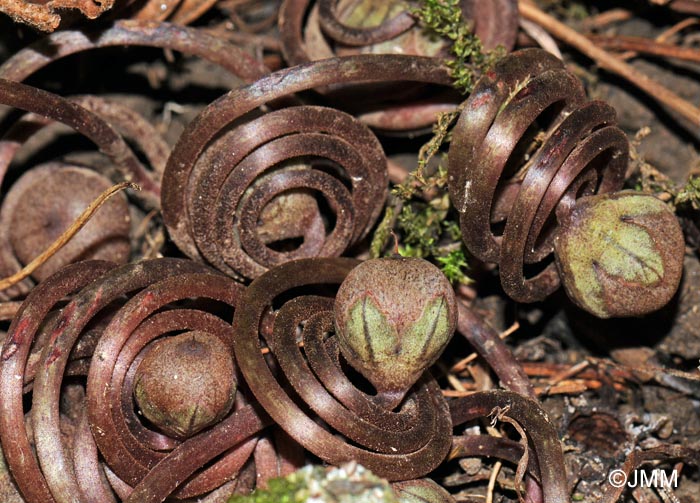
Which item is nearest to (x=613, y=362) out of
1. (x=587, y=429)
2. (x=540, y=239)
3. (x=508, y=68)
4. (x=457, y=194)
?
(x=587, y=429)

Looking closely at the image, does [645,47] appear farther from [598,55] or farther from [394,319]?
[394,319]

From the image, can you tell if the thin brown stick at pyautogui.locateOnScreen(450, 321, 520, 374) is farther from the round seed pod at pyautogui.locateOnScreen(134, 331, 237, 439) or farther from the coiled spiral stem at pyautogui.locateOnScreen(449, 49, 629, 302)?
the round seed pod at pyautogui.locateOnScreen(134, 331, 237, 439)

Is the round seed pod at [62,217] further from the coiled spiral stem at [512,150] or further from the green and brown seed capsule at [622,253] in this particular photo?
the green and brown seed capsule at [622,253]

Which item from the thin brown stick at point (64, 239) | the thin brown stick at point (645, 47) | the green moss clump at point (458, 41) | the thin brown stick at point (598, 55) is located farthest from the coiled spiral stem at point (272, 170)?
the thin brown stick at point (645, 47)

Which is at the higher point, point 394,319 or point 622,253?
point 622,253

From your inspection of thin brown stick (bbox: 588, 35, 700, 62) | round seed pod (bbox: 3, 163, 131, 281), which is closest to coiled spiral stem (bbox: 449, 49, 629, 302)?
thin brown stick (bbox: 588, 35, 700, 62)

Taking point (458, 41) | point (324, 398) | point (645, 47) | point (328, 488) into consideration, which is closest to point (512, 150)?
point (458, 41)
